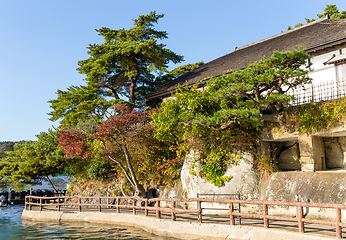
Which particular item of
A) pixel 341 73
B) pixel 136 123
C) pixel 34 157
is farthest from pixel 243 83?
pixel 34 157

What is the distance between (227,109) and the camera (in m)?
14.3

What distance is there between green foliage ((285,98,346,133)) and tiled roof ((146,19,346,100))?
3330mm

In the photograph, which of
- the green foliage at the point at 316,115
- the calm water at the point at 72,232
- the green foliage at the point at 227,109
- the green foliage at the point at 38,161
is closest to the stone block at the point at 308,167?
the green foliage at the point at 316,115

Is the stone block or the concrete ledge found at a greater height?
the stone block

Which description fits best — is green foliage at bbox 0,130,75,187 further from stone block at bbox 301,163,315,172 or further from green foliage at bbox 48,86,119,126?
stone block at bbox 301,163,315,172

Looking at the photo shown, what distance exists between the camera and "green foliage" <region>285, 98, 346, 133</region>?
43.0 ft

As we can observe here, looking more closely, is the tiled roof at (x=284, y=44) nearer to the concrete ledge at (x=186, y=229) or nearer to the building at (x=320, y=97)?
the building at (x=320, y=97)

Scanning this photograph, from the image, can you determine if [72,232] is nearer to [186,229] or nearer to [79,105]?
[186,229]

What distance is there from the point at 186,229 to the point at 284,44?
532 inches

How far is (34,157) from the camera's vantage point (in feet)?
78.4

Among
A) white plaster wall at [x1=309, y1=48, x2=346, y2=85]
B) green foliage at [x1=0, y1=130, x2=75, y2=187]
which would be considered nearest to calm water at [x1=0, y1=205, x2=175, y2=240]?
green foliage at [x1=0, y1=130, x2=75, y2=187]

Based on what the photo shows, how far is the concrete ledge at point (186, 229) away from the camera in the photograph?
977 centimetres

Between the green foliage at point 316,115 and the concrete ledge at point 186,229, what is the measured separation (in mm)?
5941

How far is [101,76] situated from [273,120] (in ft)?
52.3
